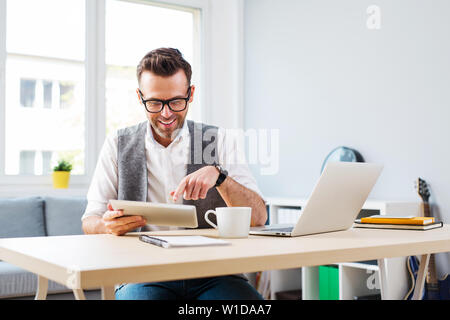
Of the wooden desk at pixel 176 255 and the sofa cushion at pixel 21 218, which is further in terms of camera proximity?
the sofa cushion at pixel 21 218

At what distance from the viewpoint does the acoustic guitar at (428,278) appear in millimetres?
2748

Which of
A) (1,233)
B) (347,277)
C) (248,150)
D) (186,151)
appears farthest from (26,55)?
(347,277)

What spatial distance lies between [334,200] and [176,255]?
551 millimetres

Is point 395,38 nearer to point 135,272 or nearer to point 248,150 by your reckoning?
point 248,150

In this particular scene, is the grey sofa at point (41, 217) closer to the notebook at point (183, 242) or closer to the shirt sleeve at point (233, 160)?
the shirt sleeve at point (233, 160)

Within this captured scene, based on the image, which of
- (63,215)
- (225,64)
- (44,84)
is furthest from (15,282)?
(225,64)

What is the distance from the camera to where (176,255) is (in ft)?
3.32

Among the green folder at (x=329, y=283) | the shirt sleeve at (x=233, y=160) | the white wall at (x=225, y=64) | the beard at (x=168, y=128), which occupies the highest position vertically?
the white wall at (x=225, y=64)

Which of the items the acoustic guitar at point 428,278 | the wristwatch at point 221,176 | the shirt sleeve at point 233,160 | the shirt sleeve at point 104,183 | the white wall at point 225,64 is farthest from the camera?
the white wall at point 225,64

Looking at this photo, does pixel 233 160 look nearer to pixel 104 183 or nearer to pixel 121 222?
pixel 104 183

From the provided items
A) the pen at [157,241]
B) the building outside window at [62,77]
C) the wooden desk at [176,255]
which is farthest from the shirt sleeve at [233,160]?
the building outside window at [62,77]

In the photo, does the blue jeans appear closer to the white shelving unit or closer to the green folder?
the white shelving unit

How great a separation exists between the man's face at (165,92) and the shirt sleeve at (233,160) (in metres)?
0.24

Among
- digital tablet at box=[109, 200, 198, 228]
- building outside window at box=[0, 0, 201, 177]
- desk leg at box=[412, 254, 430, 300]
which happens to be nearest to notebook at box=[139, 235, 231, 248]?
digital tablet at box=[109, 200, 198, 228]
